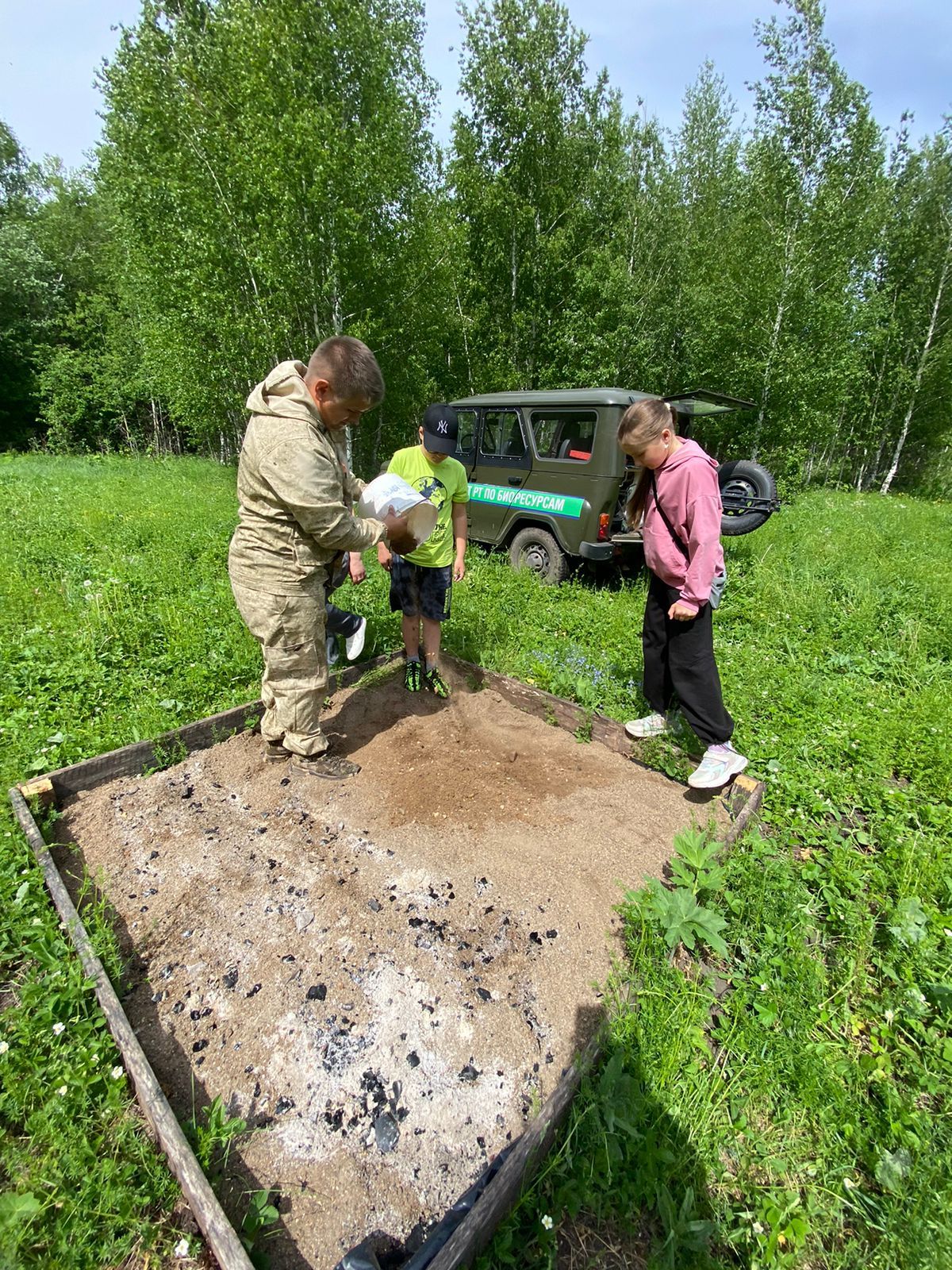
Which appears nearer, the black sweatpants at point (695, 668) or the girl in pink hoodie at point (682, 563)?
the girl in pink hoodie at point (682, 563)

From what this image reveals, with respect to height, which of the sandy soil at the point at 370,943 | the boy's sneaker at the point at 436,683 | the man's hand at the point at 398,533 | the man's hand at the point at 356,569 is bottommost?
the sandy soil at the point at 370,943

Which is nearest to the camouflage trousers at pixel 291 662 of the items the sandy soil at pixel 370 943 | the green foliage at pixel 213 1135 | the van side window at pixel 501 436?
the sandy soil at pixel 370 943

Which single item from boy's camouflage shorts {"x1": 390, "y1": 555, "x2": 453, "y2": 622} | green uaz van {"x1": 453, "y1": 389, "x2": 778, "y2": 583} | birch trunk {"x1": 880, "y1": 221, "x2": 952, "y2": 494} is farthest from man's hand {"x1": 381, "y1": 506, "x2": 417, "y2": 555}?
birch trunk {"x1": 880, "y1": 221, "x2": 952, "y2": 494}

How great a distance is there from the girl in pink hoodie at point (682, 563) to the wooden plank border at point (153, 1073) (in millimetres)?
341

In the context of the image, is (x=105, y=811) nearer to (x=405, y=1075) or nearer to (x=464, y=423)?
(x=405, y=1075)

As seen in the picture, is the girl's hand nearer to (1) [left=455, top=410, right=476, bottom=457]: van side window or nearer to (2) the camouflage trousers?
(2) the camouflage trousers

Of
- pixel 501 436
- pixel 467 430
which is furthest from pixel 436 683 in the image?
pixel 467 430

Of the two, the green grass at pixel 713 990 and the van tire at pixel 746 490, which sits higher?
the van tire at pixel 746 490

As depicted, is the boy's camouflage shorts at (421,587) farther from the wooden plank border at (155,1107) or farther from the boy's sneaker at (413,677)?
the wooden plank border at (155,1107)

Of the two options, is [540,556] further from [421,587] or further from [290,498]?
[290,498]

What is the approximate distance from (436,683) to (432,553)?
89 centimetres

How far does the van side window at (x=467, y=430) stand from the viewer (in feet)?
23.9

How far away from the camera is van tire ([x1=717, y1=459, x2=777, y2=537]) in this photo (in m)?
7.57

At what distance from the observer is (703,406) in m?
6.47
